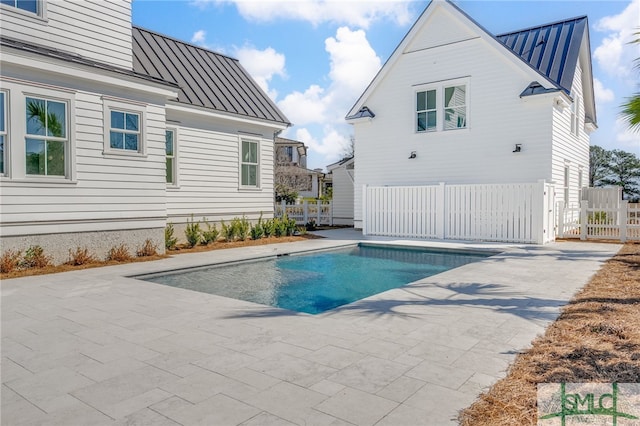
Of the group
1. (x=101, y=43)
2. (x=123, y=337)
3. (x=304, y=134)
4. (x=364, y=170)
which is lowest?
(x=123, y=337)

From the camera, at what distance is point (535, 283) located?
6773 mm

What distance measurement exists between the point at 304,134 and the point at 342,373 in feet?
141

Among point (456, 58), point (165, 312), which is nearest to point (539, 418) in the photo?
point (165, 312)

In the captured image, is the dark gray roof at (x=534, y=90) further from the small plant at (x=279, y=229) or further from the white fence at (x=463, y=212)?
the small plant at (x=279, y=229)

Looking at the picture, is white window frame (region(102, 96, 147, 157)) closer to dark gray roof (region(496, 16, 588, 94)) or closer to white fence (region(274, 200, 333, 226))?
white fence (region(274, 200, 333, 226))

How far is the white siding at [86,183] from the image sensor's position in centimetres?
794

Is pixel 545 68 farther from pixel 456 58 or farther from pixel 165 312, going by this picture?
pixel 165 312

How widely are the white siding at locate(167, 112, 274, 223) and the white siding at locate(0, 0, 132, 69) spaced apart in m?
2.44

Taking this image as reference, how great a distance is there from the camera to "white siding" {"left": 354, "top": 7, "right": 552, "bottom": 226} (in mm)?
13320

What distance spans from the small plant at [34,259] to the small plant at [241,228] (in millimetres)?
5685

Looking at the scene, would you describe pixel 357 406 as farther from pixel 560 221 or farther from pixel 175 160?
pixel 560 221

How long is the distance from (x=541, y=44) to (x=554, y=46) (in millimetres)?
501

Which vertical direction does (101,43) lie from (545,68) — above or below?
below

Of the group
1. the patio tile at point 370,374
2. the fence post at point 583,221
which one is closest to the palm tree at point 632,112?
the fence post at point 583,221
